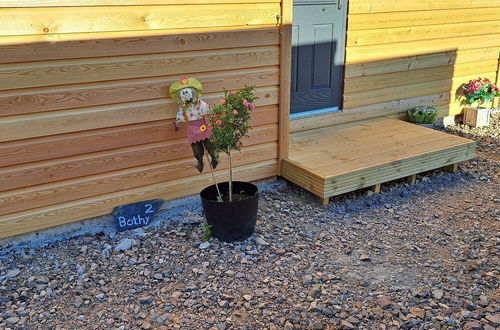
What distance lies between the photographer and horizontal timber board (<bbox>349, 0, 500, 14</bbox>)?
16.6 ft

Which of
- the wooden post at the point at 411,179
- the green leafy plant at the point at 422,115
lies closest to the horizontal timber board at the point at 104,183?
the wooden post at the point at 411,179

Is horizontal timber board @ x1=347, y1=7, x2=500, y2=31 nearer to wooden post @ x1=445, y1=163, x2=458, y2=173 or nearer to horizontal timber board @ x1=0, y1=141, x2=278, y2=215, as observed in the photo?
wooden post @ x1=445, y1=163, x2=458, y2=173

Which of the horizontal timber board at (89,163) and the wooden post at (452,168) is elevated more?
the horizontal timber board at (89,163)

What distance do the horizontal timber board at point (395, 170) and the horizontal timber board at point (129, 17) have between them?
1.42 meters

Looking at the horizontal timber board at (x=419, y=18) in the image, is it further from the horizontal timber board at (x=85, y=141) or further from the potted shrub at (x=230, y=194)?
the horizontal timber board at (x=85, y=141)

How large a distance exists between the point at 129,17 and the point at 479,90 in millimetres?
4684

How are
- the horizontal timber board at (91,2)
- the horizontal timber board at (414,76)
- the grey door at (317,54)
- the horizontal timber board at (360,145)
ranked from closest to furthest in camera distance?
the horizontal timber board at (91,2), the horizontal timber board at (360,145), the grey door at (317,54), the horizontal timber board at (414,76)

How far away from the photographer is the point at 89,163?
3.41 metres

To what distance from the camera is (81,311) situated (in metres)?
2.76

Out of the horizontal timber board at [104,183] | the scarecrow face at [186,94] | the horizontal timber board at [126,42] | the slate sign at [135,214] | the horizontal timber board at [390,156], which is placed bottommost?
the slate sign at [135,214]

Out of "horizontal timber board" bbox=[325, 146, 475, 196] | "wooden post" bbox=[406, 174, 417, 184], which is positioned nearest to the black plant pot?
"horizontal timber board" bbox=[325, 146, 475, 196]

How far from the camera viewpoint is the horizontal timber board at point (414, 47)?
5.21 meters

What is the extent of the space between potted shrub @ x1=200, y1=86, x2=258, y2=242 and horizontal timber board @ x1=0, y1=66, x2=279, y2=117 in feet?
1.48

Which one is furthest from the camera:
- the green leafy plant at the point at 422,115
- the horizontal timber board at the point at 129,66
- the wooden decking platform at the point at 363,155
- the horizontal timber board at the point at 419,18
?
the green leafy plant at the point at 422,115
